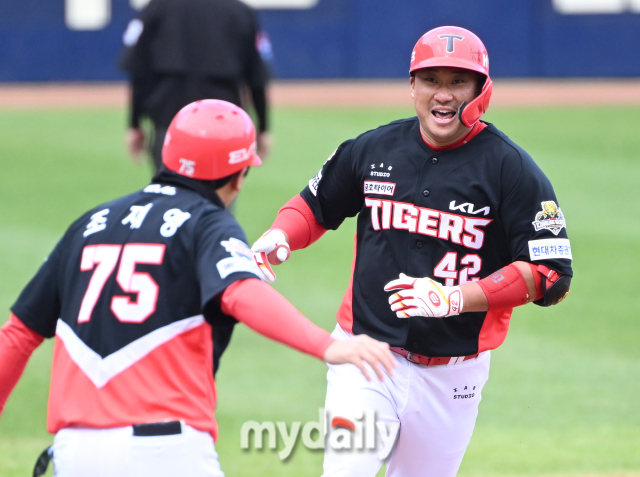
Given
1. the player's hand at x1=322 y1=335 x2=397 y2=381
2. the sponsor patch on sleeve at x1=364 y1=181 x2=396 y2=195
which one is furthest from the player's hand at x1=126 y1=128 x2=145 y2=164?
the player's hand at x1=322 y1=335 x2=397 y2=381

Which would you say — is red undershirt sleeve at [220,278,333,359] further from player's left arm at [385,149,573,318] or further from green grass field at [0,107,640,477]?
green grass field at [0,107,640,477]

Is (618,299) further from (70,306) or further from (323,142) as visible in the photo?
(323,142)

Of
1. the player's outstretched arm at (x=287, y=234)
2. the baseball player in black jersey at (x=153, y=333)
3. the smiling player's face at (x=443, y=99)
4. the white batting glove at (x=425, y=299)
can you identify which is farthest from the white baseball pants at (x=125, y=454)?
the smiling player's face at (x=443, y=99)

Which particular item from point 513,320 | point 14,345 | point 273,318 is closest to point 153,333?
point 273,318

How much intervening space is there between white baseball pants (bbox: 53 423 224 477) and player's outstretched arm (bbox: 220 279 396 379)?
45 cm

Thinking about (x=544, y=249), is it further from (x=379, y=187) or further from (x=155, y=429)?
(x=155, y=429)

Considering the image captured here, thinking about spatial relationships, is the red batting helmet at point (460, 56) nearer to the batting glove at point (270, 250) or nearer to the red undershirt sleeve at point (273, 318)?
the batting glove at point (270, 250)

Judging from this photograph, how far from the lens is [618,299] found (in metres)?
9.81

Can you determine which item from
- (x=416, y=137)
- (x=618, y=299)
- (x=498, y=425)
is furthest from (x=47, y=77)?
(x=416, y=137)

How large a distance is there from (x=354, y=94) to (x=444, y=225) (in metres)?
22.2

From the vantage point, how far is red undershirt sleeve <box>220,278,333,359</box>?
2.94 meters

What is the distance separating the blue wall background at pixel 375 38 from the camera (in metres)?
25.7

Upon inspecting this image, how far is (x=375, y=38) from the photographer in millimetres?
26047

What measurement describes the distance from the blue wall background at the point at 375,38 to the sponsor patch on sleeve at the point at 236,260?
23264 millimetres
